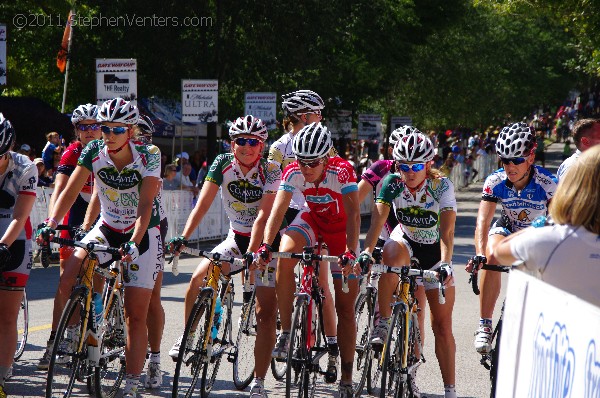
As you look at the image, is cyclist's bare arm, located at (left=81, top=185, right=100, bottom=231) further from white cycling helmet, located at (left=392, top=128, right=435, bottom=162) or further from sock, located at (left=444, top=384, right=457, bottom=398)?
sock, located at (left=444, top=384, right=457, bottom=398)

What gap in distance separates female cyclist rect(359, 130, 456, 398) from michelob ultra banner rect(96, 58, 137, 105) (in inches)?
452

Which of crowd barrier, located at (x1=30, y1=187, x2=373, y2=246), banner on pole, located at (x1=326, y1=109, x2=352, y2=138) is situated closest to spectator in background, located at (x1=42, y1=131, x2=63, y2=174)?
crowd barrier, located at (x1=30, y1=187, x2=373, y2=246)

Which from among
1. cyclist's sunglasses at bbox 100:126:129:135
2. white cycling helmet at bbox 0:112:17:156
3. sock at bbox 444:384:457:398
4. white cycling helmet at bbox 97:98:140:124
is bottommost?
sock at bbox 444:384:457:398

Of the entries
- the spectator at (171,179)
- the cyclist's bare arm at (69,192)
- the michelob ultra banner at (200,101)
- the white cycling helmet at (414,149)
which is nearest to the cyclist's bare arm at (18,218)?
the cyclist's bare arm at (69,192)

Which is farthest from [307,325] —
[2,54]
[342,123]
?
[342,123]

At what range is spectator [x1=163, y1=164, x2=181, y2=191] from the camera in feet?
71.2

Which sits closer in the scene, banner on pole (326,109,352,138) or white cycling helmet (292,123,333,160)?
white cycling helmet (292,123,333,160)

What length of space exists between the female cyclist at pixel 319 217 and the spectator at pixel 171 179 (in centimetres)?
1367

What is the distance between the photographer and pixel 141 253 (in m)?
7.97

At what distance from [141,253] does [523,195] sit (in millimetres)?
2782

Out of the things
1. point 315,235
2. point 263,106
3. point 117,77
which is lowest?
point 315,235

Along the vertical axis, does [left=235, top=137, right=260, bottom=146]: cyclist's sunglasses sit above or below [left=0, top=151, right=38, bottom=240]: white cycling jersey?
above

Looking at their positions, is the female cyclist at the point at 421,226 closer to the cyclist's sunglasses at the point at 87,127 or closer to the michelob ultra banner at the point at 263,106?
the cyclist's sunglasses at the point at 87,127

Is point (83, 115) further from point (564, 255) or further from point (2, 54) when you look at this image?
point (2, 54)
